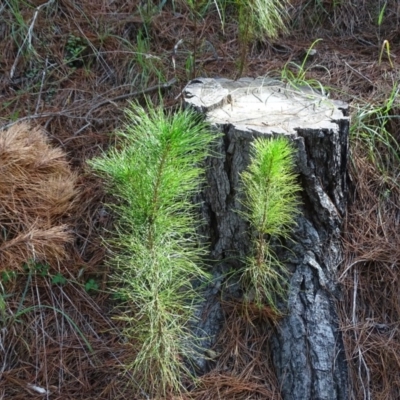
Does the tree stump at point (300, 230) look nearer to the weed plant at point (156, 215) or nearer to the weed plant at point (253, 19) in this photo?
the weed plant at point (156, 215)

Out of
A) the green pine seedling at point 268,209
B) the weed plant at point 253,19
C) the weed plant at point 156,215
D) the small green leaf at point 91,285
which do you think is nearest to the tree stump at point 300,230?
the green pine seedling at point 268,209

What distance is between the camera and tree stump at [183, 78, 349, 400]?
2.54m

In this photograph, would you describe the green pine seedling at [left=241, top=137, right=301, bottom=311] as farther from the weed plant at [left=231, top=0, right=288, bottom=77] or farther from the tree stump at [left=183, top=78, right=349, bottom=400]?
the weed plant at [left=231, top=0, right=288, bottom=77]

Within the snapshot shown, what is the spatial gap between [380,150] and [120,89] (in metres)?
1.32

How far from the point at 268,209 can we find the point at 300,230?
0.30 meters

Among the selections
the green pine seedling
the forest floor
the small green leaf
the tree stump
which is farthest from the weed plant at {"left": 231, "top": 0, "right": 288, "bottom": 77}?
the small green leaf

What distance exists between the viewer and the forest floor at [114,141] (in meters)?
2.56

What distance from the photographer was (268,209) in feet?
7.91

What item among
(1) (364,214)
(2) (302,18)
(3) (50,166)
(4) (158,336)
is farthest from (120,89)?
(4) (158,336)

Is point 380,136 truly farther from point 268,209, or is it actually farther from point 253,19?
point 268,209

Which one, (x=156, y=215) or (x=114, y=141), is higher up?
(x=156, y=215)

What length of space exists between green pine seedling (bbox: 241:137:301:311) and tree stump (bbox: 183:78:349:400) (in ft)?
0.17

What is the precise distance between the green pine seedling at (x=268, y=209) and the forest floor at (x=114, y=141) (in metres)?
0.18

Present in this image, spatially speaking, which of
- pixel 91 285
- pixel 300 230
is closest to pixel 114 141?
pixel 91 285
